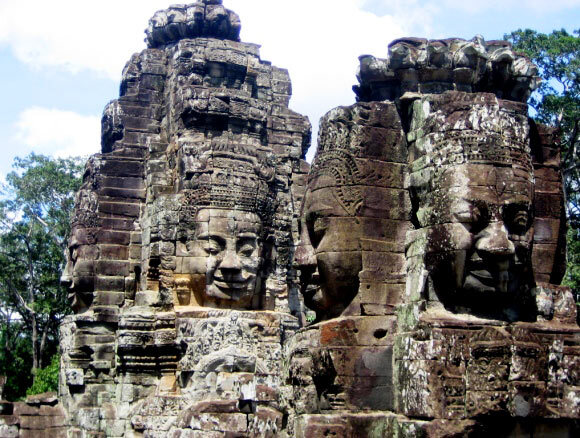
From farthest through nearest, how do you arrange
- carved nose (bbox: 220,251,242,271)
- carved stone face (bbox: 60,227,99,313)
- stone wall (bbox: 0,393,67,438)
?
stone wall (bbox: 0,393,67,438) → carved stone face (bbox: 60,227,99,313) → carved nose (bbox: 220,251,242,271)

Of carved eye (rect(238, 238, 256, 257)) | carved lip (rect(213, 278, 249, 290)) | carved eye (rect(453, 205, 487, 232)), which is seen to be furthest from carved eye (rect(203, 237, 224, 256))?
carved eye (rect(453, 205, 487, 232))

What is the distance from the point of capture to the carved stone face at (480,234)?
8.96 meters

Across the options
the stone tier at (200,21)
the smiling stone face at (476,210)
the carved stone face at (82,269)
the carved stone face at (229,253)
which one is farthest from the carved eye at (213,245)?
the smiling stone face at (476,210)

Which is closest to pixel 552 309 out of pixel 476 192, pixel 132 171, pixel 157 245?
pixel 476 192

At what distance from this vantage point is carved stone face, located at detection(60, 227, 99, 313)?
20.4 meters

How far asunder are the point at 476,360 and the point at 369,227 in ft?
6.09

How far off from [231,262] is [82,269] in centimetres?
500

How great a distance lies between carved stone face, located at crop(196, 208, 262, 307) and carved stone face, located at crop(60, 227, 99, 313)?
14.1 ft

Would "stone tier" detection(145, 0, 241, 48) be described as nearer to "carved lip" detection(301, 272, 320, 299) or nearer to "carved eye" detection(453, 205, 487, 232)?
"carved lip" detection(301, 272, 320, 299)

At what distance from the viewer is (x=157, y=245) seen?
17547 millimetres

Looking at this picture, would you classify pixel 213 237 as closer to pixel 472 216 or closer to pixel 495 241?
pixel 472 216

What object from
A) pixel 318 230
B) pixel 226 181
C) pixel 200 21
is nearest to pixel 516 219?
pixel 318 230

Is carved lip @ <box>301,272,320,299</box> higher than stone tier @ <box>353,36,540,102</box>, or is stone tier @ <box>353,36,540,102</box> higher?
stone tier @ <box>353,36,540,102</box>

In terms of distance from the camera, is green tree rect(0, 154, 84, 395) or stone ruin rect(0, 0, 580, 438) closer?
stone ruin rect(0, 0, 580, 438)
